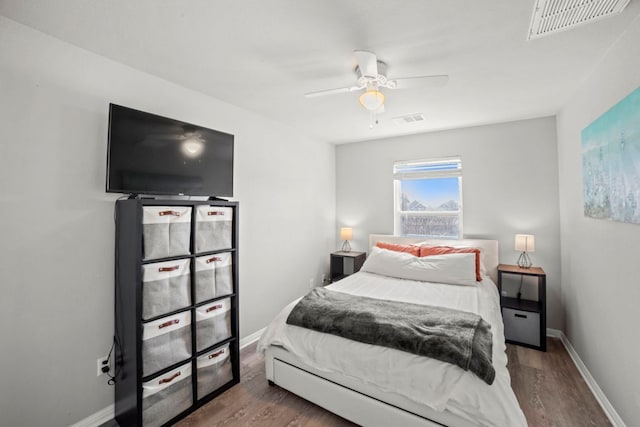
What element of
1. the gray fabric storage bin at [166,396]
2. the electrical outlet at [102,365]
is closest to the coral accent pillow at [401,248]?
the gray fabric storage bin at [166,396]

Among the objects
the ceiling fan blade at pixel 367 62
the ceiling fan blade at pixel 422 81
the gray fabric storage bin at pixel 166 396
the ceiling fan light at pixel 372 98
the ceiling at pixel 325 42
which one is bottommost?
the gray fabric storage bin at pixel 166 396

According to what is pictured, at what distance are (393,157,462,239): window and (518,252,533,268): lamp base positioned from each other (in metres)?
0.73

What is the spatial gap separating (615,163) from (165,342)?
3229 millimetres

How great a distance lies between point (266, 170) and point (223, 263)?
1395mm

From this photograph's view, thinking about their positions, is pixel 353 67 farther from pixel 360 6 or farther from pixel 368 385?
pixel 368 385

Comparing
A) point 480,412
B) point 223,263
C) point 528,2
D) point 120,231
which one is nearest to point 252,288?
point 223,263

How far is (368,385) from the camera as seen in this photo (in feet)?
6.15

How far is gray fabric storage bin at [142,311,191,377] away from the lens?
1.85 meters

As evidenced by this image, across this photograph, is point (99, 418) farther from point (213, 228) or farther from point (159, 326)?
point (213, 228)

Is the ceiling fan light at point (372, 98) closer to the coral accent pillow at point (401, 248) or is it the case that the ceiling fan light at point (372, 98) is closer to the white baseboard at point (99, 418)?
→ the coral accent pillow at point (401, 248)

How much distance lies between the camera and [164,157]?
2164 millimetres

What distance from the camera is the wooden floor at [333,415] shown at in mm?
1999

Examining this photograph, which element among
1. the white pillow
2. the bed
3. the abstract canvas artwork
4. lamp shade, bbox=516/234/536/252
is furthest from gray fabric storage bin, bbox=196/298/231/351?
lamp shade, bbox=516/234/536/252

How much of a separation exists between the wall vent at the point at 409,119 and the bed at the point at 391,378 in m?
2.00
